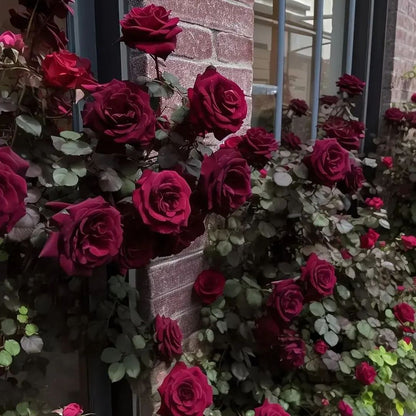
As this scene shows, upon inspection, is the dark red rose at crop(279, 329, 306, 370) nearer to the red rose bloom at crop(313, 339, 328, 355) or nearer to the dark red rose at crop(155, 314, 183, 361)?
the red rose bloom at crop(313, 339, 328, 355)

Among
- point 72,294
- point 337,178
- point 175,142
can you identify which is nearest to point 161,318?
point 72,294

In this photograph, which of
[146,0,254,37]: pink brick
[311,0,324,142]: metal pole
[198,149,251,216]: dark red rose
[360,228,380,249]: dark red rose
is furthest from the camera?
[311,0,324,142]: metal pole

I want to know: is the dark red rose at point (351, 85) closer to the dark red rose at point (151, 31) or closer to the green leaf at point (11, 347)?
the dark red rose at point (151, 31)

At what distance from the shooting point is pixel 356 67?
2.97 metres

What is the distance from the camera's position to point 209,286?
5.26 ft

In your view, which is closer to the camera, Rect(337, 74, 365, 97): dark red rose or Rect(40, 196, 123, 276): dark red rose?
Rect(40, 196, 123, 276): dark red rose

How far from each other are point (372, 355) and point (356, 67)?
1.83 m

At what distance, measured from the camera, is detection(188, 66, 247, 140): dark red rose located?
1.03 metres

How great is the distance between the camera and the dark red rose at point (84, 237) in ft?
2.88

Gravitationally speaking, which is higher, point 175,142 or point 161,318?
point 175,142

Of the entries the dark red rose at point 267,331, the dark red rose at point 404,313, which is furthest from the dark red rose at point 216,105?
the dark red rose at point 404,313

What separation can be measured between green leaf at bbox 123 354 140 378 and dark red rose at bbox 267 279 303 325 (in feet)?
1.43

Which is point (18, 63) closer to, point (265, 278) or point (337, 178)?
point (337, 178)

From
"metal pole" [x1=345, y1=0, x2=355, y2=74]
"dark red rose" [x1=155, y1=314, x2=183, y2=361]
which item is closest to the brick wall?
"dark red rose" [x1=155, y1=314, x2=183, y2=361]
